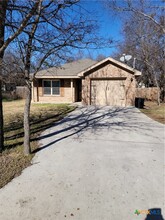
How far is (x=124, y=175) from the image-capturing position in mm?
3232

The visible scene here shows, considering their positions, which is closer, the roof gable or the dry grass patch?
the dry grass patch

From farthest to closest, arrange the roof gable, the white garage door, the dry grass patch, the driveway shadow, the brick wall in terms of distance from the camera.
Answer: the brick wall, the white garage door, the roof gable, the dry grass patch, the driveway shadow

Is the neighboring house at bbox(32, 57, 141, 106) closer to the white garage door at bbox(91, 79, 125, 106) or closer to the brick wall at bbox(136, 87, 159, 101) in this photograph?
the white garage door at bbox(91, 79, 125, 106)

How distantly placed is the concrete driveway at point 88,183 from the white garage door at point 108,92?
27.9ft

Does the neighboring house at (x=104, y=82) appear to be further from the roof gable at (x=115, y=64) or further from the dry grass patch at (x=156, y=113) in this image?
the dry grass patch at (x=156, y=113)

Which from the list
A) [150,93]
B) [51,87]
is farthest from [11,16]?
[150,93]

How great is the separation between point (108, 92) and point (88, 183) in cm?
1120

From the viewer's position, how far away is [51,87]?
15.6 meters

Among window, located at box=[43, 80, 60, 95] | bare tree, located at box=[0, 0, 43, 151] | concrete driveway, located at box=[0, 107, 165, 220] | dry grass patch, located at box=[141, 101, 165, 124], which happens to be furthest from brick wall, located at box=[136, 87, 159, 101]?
bare tree, located at box=[0, 0, 43, 151]

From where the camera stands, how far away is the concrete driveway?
7.59ft

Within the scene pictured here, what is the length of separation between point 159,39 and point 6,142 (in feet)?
56.5

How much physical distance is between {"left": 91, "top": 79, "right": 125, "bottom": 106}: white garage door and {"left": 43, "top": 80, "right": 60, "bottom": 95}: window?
153 inches

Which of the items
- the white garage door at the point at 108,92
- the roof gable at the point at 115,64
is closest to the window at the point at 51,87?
the roof gable at the point at 115,64

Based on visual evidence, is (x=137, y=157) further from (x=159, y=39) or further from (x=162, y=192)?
(x=159, y=39)
